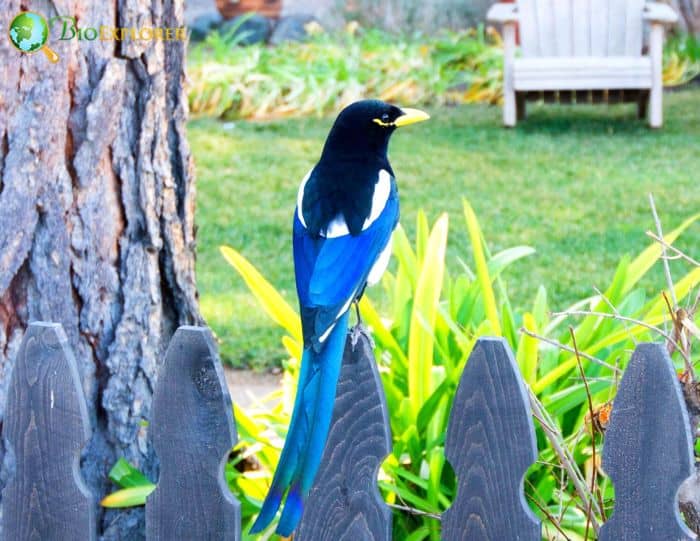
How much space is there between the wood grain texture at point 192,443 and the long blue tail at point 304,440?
0.71ft

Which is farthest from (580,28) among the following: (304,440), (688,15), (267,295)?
(304,440)

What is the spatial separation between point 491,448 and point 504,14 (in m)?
7.07

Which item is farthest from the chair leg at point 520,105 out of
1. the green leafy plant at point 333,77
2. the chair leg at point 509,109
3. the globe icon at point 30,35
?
the globe icon at point 30,35

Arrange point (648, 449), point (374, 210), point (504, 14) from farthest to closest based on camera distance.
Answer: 1. point (504, 14)
2. point (374, 210)
3. point (648, 449)

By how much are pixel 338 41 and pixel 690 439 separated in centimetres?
1059

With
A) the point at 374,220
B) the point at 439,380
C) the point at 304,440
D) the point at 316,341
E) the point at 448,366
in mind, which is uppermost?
the point at 374,220

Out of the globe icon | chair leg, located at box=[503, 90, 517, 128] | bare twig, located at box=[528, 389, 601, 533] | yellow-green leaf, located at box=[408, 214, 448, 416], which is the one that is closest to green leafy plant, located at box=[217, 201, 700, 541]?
yellow-green leaf, located at box=[408, 214, 448, 416]

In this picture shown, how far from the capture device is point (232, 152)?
24.8 ft

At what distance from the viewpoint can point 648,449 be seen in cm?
159

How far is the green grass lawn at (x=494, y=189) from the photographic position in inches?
189

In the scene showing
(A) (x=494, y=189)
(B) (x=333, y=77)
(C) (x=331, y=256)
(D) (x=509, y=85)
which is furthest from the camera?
(B) (x=333, y=77)

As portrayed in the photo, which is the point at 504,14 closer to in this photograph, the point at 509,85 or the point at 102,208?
the point at 509,85

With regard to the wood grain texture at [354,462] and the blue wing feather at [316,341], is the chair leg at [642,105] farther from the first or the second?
the wood grain texture at [354,462]

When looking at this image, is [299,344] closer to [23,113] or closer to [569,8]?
[23,113]
